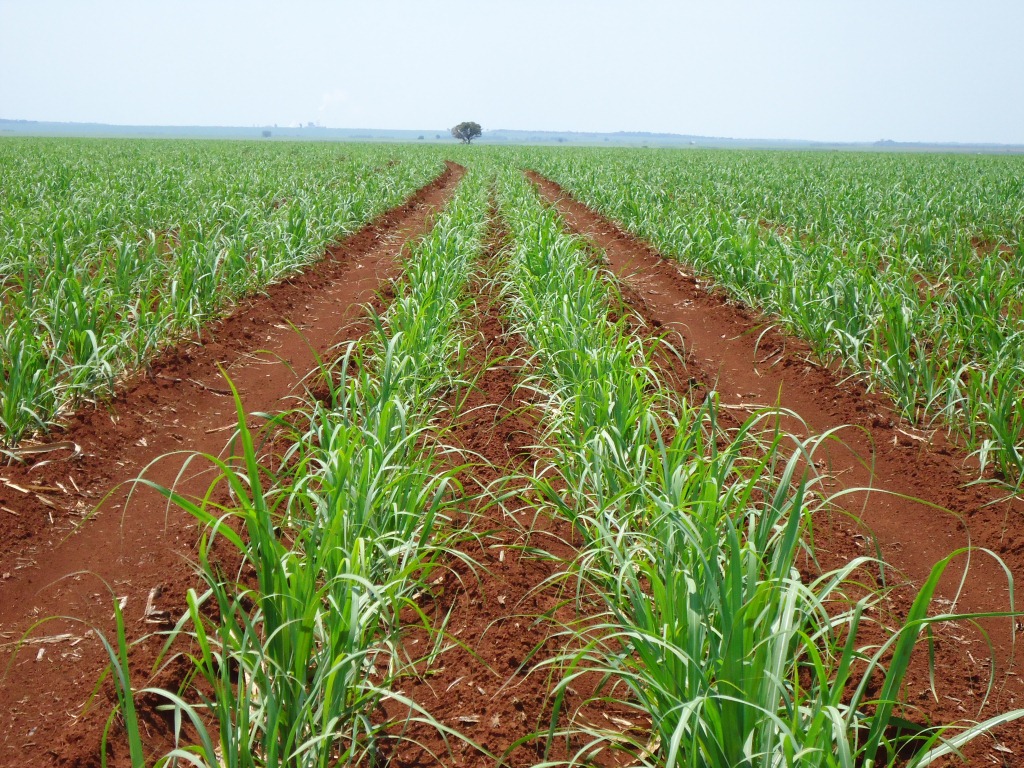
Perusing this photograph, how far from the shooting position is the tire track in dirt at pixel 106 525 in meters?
2.50

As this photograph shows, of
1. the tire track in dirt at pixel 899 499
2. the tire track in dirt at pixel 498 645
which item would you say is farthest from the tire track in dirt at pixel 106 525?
the tire track in dirt at pixel 899 499

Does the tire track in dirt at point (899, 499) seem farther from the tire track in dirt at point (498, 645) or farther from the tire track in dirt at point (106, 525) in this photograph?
the tire track in dirt at point (106, 525)

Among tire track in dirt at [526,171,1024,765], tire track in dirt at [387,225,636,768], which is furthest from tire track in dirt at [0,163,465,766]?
tire track in dirt at [526,171,1024,765]

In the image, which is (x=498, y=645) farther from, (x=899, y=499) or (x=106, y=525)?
(x=899, y=499)

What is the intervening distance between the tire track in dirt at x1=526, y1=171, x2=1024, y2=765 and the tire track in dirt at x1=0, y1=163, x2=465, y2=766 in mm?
2484

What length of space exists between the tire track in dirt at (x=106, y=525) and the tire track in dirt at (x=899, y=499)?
8.15ft

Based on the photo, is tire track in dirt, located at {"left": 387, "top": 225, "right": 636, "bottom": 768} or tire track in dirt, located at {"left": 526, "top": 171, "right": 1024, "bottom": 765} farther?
tire track in dirt, located at {"left": 526, "top": 171, "right": 1024, "bottom": 765}

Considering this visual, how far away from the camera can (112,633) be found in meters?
2.85

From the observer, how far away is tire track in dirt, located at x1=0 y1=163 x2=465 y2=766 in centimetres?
250

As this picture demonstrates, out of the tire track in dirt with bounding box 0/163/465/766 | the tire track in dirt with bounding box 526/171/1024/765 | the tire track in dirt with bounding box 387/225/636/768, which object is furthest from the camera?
the tire track in dirt with bounding box 526/171/1024/765

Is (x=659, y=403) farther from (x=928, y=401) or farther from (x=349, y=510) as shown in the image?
(x=349, y=510)

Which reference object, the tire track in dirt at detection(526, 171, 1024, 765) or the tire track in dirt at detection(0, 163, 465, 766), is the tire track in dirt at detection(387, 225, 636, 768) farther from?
the tire track in dirt at detection(526, 171, 1024, 765)

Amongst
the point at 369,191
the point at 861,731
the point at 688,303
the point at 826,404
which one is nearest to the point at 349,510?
the point at 861,731

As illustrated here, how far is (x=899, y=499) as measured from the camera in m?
4.13
